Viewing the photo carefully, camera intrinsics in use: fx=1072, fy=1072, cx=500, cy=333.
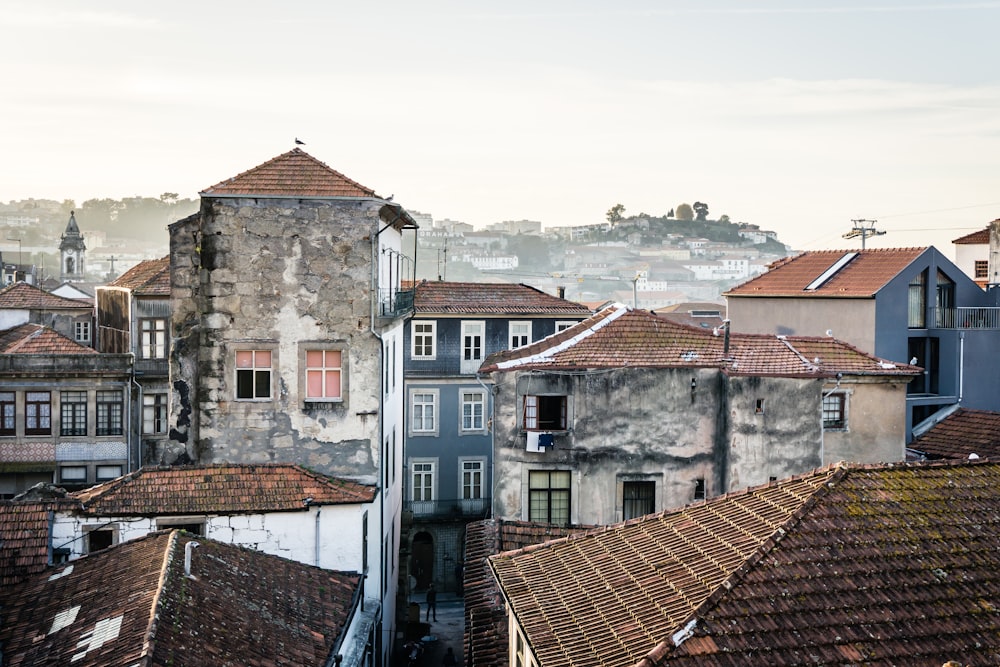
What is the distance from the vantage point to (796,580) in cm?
1252

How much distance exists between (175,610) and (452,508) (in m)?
24.0

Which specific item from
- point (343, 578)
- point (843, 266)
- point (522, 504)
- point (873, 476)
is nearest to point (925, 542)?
point (873, 476)

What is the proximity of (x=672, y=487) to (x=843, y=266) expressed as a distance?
607 inches

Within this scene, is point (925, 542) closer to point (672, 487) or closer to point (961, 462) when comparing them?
point (961, 462)

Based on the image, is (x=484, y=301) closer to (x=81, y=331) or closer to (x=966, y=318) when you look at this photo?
(x=966, y=318)

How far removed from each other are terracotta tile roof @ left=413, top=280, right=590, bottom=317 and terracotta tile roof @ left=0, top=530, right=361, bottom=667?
19991 millimetres

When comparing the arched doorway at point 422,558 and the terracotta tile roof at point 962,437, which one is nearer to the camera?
the terracotta tile roof at point 962,437

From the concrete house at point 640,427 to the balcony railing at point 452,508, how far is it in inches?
565

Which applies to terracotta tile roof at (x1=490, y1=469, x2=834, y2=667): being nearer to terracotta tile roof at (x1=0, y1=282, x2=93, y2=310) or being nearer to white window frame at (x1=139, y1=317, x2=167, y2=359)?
white window frame at (x1=139, y1=317, x2=167, y2=359)

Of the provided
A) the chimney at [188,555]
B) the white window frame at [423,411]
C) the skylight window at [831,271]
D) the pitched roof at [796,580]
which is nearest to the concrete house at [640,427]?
the chimney at [188,555]

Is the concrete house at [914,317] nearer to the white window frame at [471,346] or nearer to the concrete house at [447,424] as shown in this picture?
the concrete house at [447,424]

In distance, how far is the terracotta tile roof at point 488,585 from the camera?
18.7 m

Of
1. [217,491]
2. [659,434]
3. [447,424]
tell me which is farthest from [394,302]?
[447,424]

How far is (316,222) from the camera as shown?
78.1 ft
